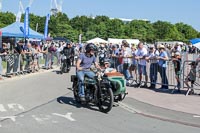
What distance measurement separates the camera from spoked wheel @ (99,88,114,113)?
373 inches

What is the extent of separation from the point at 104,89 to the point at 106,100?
27 centimetres

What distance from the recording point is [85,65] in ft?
35.0

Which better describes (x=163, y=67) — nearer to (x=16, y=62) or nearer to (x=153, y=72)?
(x=153, y=72)

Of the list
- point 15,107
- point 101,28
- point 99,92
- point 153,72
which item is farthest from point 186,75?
point 101,28

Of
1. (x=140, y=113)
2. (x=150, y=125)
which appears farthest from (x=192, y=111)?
(x=150, y=125)

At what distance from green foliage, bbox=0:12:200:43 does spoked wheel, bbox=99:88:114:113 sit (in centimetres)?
6855

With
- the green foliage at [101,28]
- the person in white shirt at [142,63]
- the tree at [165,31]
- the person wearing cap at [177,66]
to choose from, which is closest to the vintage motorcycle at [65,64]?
the person in white shirt at [142,63]

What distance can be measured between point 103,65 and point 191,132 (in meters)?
3.75

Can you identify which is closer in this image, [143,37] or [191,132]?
[191,132]

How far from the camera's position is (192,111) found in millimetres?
10156

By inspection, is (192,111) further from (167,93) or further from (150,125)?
(167,93)

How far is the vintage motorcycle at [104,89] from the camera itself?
9.66m

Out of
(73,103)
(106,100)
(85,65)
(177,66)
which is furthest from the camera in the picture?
(177,66)

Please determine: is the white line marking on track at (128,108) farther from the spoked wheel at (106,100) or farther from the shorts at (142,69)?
→ the shorts at (142,69)
